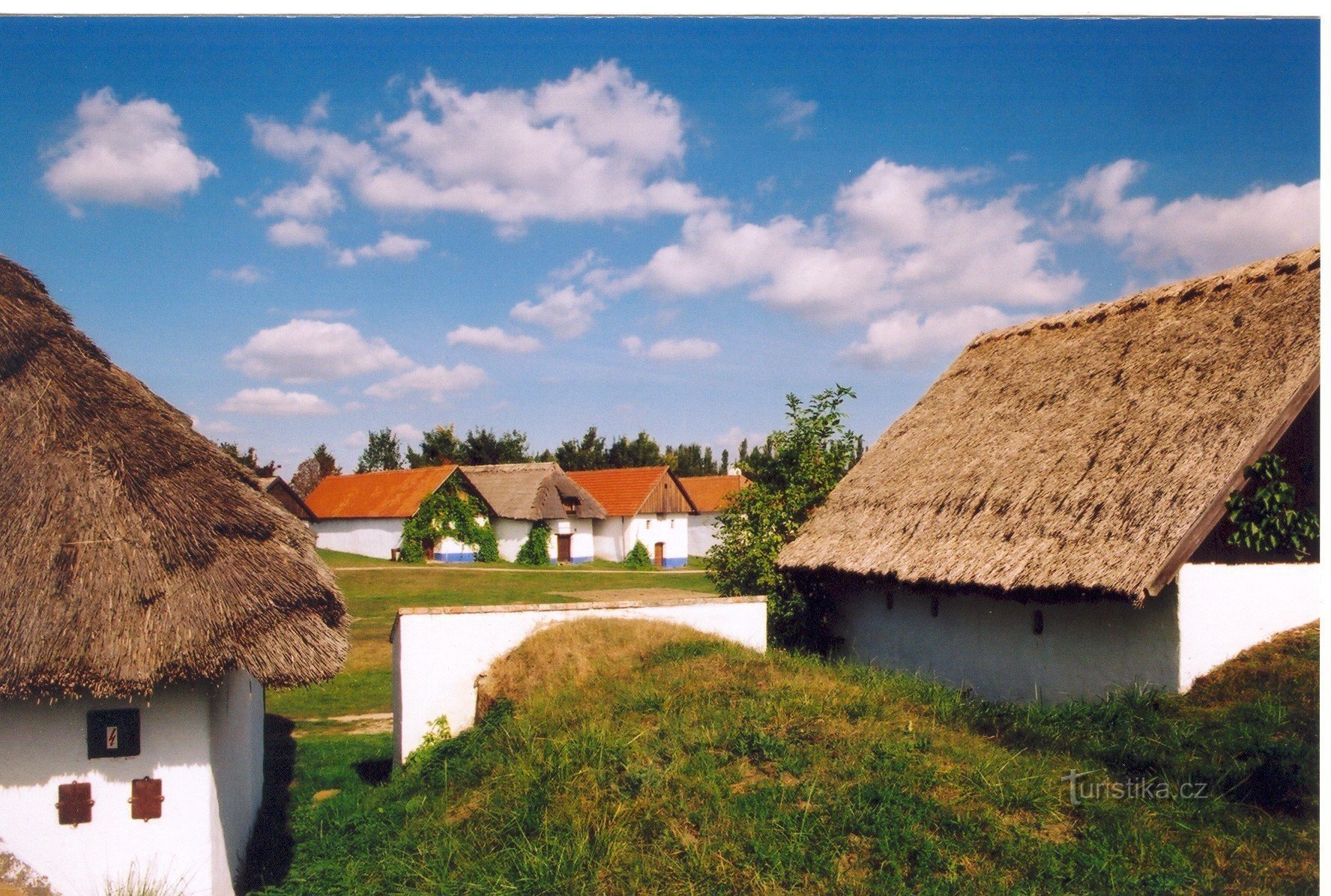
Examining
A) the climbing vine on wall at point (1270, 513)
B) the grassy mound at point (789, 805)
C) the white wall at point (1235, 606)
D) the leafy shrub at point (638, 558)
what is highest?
the climbing vine on wall at point (1270, 513)

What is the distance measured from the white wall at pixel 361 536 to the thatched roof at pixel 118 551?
98.9ft

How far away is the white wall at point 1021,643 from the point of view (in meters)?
7.91

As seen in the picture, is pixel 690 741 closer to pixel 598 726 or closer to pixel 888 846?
pixel 598 726

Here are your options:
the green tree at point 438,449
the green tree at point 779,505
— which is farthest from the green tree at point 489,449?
the green tree at point 779,505

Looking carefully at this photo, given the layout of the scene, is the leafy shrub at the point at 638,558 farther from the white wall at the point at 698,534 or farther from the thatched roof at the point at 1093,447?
the thatched roof at the point at 1093,447

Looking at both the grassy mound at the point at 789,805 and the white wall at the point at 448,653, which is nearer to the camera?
the grassy mound at the point at 789,805

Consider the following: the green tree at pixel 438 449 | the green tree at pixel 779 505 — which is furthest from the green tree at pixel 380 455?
the green tree at pixel 779 505

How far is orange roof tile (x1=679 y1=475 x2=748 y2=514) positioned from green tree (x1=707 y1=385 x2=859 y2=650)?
30264 millimetres

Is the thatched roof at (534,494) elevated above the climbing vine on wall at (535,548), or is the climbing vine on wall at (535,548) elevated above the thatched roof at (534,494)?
the thatched roof at (534,494)

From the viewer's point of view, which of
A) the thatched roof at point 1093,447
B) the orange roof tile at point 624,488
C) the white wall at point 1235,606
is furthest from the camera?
the orange roof tile at point 624,488

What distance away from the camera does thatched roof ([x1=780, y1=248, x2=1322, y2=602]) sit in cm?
790

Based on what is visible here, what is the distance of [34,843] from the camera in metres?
5.77

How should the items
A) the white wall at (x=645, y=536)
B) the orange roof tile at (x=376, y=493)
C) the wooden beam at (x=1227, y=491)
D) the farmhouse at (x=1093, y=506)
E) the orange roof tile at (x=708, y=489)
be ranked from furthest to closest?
1. the orange roof tile at (x=708, y=489)
2. the white wall at (x=645, y=536)
3. the orange roof tile at (x=376, y=493)
4. the farmhouse at (x=1093, y=506)
5. the wooden beam at (x=1227, y=491)

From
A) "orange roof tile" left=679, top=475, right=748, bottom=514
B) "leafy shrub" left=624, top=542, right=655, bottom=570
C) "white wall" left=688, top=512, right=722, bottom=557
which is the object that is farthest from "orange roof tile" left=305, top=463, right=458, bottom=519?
"orange roof tile" left=679, top=475, right=748, bottom=514
